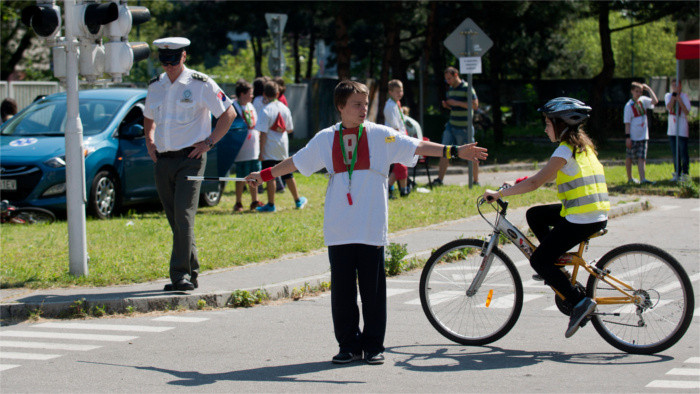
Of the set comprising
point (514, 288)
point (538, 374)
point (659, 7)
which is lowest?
point (538, 374)

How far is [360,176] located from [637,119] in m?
12.5

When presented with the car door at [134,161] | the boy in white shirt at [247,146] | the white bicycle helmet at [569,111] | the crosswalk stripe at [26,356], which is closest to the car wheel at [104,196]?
the car door at [134,161]

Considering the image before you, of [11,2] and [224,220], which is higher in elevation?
[11,2]

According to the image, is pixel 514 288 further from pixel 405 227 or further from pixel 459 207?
pixel 459 207

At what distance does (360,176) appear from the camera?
5938mm

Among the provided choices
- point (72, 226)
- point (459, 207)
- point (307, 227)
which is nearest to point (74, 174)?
point (72, 226)

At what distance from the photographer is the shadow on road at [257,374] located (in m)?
5.68

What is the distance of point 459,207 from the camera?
45.4 ft

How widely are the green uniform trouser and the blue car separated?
488cm

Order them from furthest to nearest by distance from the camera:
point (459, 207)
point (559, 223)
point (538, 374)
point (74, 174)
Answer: point (459, 207)
point (74, 174)
point (559, 223)
point (538, 374)

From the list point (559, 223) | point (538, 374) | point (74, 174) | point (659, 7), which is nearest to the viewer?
point (538, 374)

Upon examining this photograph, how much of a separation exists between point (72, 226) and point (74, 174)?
1.55ft

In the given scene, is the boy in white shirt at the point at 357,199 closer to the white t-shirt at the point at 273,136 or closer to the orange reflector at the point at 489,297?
the orange reflector at the point at 489,297

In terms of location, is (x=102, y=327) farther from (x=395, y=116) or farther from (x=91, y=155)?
(x=395, y=116)
